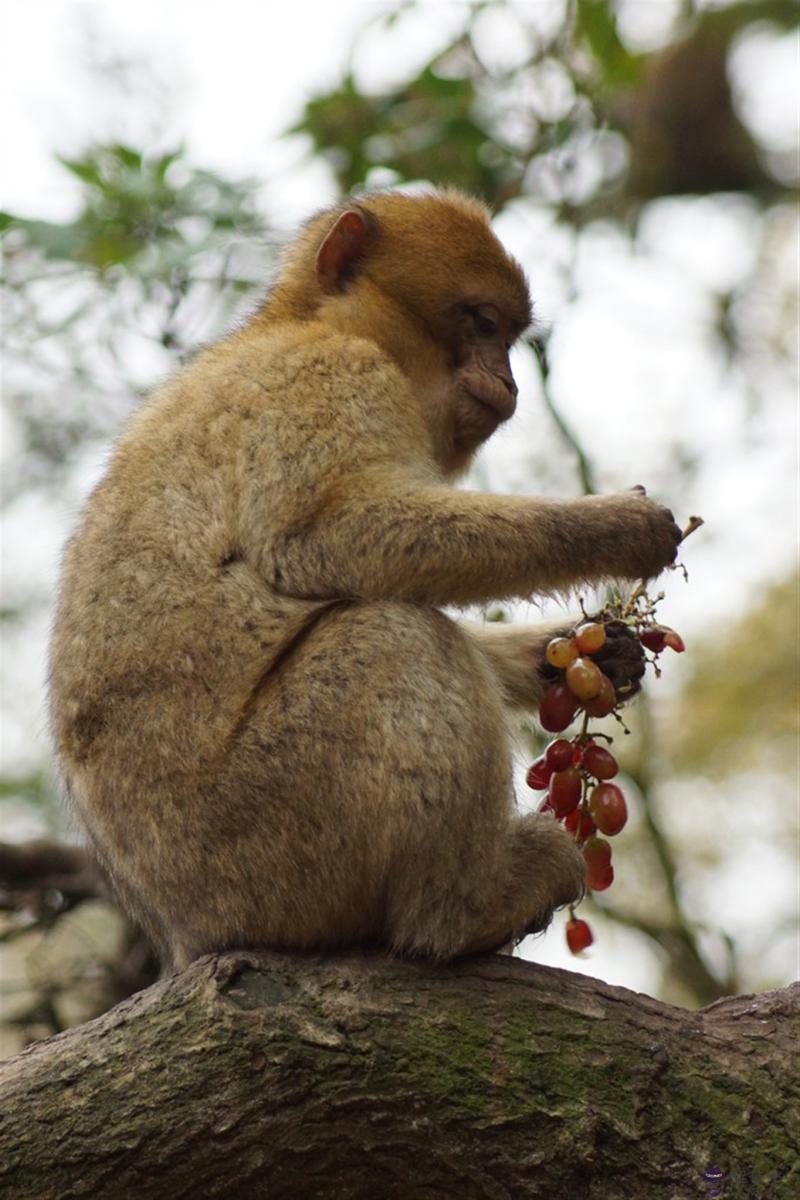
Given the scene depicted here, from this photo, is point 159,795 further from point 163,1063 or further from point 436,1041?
point 436,1041

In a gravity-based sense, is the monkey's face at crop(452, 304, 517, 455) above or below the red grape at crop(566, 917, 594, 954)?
above

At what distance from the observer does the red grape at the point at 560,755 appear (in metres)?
4.77

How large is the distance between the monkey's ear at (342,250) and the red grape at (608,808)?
7.26ft

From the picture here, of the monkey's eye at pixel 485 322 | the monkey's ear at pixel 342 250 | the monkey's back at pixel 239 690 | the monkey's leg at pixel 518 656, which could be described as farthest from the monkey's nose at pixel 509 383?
the monkey's leg at pixel 518 656

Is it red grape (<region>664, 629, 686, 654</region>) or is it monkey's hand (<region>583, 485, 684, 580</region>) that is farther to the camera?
monkey's hand (<region>583, 485, 684, 580</region>)

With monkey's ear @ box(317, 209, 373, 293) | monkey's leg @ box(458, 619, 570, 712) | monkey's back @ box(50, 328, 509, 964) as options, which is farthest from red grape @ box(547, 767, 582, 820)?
monkey's ear @ box(317, 209, 373, 293)

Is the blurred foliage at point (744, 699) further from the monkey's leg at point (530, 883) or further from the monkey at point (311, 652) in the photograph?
the monkey's leg at point (530, 883)

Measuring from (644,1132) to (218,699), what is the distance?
5.70ft

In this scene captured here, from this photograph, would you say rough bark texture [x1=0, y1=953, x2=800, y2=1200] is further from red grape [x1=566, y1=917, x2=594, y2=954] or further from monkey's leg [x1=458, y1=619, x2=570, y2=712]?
monkey's leg [x1=458, y1=619, x2=570, y2=712]

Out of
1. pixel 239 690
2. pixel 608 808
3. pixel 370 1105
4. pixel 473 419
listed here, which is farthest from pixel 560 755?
pixel 473 419

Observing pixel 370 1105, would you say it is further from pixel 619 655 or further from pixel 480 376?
pixel 480 376

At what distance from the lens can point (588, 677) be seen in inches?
189

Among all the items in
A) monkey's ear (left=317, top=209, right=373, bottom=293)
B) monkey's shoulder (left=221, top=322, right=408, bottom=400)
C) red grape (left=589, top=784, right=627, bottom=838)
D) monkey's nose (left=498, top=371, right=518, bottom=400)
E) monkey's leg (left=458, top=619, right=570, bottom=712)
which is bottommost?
red grape (left=589, top=784, right=627, bottom=838)

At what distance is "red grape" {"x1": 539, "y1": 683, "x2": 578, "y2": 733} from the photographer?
16.1ft
